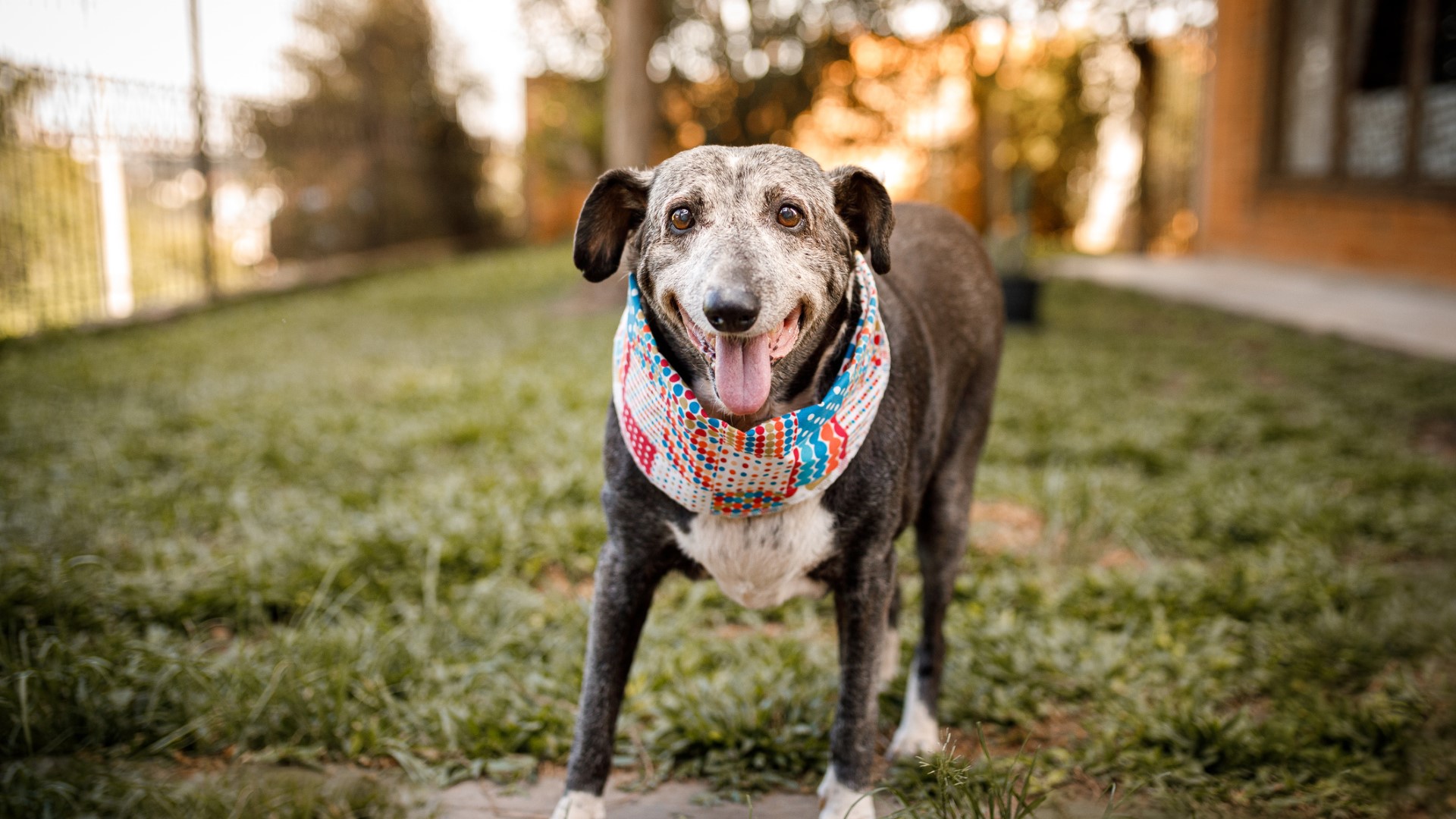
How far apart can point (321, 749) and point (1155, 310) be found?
28.0 ft

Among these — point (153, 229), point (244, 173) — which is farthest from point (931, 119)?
point (153, 229)

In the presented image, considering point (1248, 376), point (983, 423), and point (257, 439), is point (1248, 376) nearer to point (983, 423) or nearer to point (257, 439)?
point (983, 423)

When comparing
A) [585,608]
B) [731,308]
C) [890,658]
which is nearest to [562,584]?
[585,608]

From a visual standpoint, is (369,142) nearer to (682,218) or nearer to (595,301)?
(595,301)

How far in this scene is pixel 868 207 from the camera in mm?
2166

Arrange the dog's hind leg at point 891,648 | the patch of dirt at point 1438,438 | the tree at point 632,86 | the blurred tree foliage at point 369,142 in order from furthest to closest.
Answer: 1. the blurred tree foliage at point 369,142
2. the tree at point 632,86
3. the patch of dirt at point 1438,438
4. the dog's hind leg at point 891,648

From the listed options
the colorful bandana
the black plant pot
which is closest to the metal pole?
the black plant pot

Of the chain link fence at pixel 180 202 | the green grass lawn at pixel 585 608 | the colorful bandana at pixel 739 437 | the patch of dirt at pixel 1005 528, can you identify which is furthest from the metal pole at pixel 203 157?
the colorful bandana at pixel 739 437

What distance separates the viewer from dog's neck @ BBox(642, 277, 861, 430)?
6.73 ft

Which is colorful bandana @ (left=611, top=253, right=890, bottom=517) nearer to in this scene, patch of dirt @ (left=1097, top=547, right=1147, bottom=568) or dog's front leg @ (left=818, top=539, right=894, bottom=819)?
dog's front leg @ (left=818, top=539, right=894, bottom=819)

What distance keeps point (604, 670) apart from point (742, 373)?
75cm

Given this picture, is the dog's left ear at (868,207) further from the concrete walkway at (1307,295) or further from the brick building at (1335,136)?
the brick building at (1335,136)

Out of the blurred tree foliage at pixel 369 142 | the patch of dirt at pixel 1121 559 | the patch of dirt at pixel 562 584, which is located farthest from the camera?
the blurred tree foliage at pixel 369 142

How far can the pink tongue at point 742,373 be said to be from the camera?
187 centimetres
